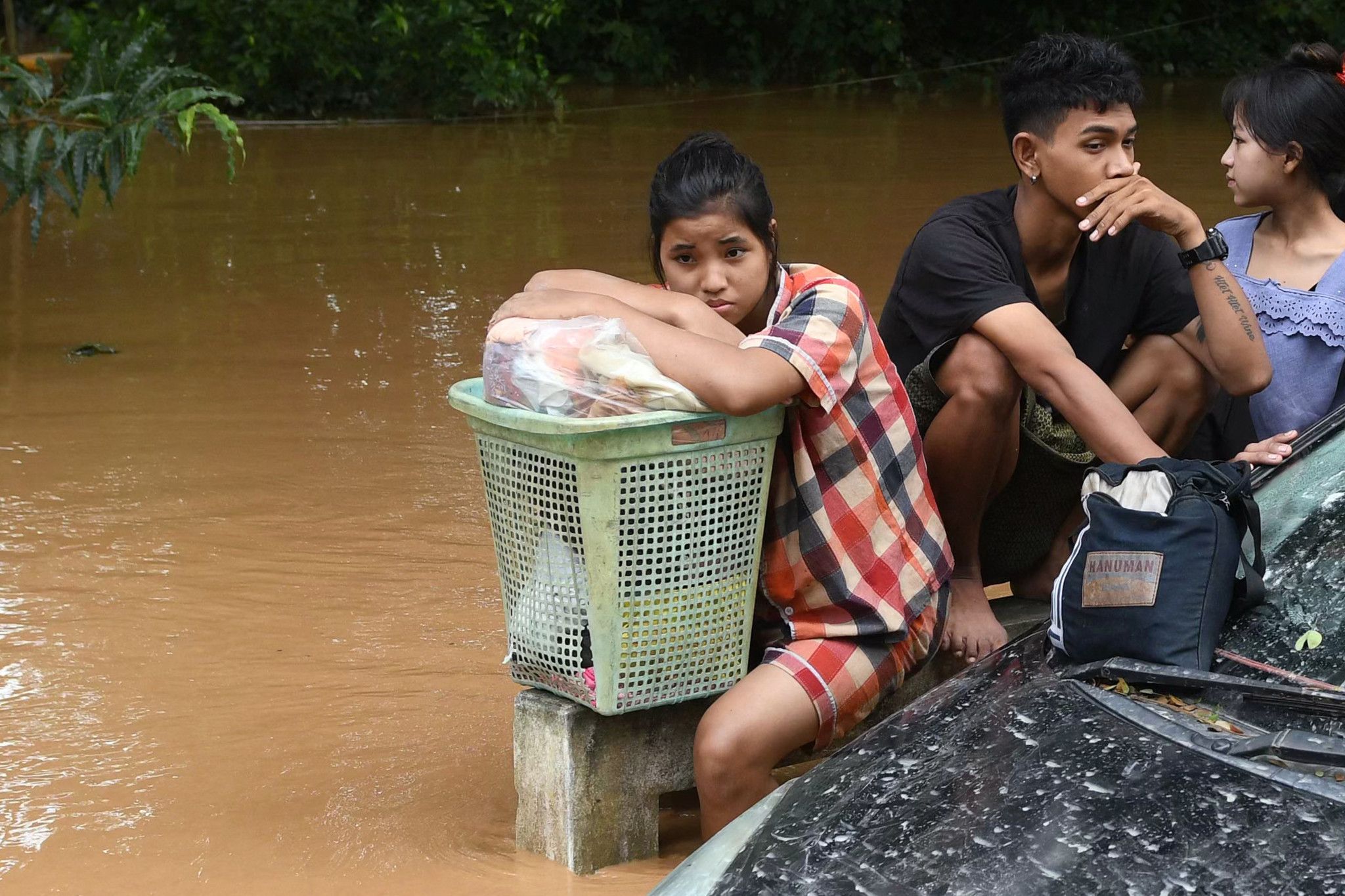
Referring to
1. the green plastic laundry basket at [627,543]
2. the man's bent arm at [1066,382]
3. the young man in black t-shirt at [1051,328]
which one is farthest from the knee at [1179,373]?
the green plastic laundry basket at [627,543]

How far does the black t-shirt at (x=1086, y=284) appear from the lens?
3225 mm

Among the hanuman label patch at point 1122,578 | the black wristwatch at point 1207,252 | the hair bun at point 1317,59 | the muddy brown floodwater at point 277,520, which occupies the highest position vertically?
the hair bun at point 1317,59

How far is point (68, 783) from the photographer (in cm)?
324

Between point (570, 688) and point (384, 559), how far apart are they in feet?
6.29

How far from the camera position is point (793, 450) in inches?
110

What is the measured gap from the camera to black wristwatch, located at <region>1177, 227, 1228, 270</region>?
3105 mm

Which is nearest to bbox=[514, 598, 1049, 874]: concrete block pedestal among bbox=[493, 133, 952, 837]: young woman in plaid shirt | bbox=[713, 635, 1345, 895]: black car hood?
bbox=[493, 133, 952, 837]: young woman in plaid shirt

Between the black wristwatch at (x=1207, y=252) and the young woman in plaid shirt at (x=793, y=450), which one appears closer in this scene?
the young woman in plaid shirt at (x=793, y=450)

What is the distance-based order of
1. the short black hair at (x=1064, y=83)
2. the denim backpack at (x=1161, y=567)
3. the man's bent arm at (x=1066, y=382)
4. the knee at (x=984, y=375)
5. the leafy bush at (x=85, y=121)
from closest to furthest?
the denim backpack at (x=1161, y=567), the man's bent arm at (x=1066, y=382), the knee at (x=984, y=375), the short black hair at (x=1064, y=83), the leafy bush at (x=85, y=121)

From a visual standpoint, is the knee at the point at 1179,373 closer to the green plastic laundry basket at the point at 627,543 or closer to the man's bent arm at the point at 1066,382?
the man's bent arm at the point at 1066,382

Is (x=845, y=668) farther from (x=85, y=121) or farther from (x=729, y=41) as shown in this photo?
(x=729, y=41)

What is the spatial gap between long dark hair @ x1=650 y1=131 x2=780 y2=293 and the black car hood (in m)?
1.06

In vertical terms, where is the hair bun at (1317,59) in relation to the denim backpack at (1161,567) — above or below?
above

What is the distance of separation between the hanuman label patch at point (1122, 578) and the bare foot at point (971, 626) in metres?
0.72
